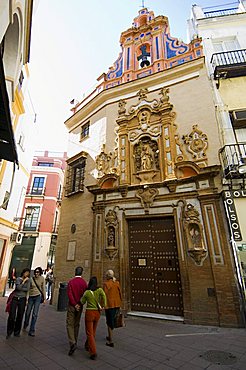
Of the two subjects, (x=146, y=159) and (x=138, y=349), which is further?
(x=146, y=159)

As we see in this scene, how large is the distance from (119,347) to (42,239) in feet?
53.6

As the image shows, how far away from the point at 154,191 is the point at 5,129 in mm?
5381

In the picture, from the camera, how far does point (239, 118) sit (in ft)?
24.8

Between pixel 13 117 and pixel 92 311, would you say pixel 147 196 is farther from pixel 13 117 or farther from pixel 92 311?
pixel 13 117

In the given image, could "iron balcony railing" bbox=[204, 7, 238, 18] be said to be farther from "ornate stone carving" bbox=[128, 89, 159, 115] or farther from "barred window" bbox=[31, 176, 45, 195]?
"barred window" bbox=[31, 176, 45, 195]

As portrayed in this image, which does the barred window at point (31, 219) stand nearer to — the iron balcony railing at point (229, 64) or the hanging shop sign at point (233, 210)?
the hanging shop sign at point (233, 210)

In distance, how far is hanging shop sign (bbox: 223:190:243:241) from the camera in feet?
20.2

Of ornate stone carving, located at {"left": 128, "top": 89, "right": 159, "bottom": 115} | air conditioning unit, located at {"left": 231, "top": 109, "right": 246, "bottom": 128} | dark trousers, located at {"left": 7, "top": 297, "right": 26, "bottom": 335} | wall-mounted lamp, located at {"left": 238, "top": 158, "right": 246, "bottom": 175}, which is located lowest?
dark trousers, located at {"left": 7, "top": 297, "right": 26, "bottom": 335}

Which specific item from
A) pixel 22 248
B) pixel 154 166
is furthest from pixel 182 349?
pixel 22 248

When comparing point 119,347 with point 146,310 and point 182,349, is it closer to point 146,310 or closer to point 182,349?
point 182,349

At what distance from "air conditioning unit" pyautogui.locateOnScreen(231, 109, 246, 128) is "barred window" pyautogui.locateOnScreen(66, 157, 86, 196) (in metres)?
7.09

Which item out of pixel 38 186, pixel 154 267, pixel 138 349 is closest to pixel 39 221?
pixel 38 186

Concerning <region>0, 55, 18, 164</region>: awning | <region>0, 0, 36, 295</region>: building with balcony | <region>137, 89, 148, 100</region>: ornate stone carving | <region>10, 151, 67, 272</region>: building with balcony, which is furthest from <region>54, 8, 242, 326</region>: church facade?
<region>10, 151, 67, 272</region>: building with balcony

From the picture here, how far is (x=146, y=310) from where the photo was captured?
22.5 feet
